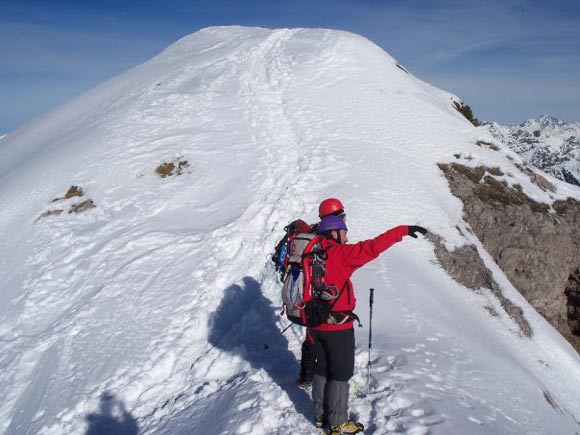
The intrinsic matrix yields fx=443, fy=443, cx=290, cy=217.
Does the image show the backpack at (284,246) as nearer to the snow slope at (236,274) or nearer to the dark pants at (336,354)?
the dark pants at (336,354)

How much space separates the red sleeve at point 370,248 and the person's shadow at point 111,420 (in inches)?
167

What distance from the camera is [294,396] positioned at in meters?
6.05

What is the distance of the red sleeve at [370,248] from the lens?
4.57 meters

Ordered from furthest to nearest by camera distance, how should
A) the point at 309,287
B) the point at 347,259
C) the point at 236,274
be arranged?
1. the point at 236,274
2. the point at 309,287
3. the point at 347,259

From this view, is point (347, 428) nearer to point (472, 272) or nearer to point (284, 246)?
point (284, 246)

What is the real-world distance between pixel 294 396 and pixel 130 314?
5069 millimetres

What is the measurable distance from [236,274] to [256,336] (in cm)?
256

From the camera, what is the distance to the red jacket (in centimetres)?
460

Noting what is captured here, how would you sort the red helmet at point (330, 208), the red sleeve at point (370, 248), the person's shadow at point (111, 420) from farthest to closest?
1. the person's shadow at point (111, 420)
2. the red helmet at point (330, 208)
3. the red sleeve at point (370, 248)

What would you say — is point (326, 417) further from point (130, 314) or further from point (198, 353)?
point (130, 314)

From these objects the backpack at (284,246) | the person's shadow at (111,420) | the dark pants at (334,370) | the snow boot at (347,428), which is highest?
the backpack at (284,246)

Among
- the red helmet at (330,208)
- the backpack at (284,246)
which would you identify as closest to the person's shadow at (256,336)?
the backpack at (284,246)

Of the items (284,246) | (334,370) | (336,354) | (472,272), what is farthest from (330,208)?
(472,272)

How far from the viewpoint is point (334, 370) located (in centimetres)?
508
